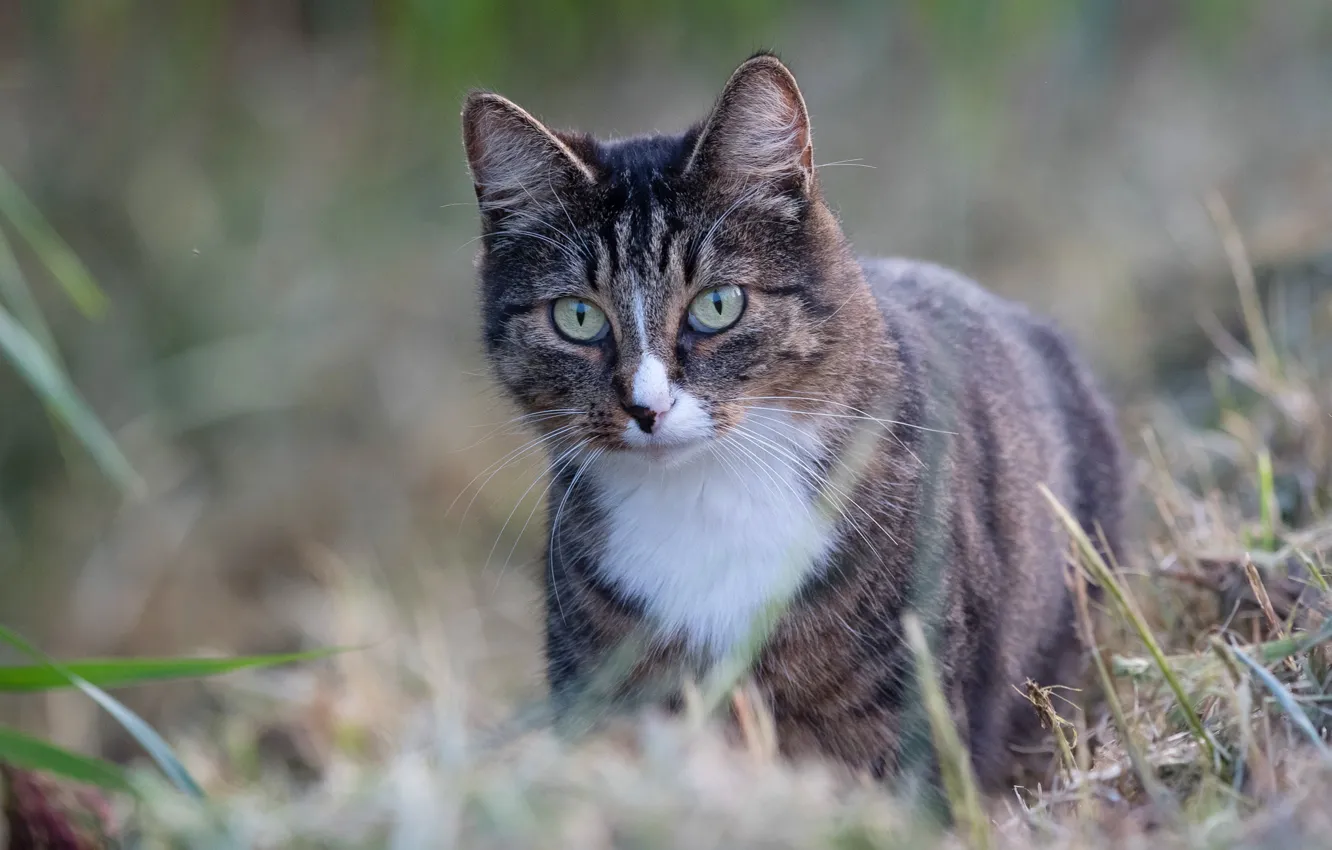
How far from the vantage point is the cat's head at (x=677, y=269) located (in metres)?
2.09

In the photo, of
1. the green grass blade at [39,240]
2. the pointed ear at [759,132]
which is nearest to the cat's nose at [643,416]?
the pointed ear at [759,132]

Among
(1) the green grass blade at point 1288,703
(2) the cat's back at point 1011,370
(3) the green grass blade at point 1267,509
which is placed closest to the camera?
(1) the green grass blade at point 1288,703

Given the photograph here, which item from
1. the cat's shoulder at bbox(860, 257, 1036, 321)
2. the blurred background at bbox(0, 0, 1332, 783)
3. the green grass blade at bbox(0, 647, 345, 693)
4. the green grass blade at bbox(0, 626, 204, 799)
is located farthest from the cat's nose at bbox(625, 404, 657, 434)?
the blurred background at bbox(0, 0, 1332, 783)

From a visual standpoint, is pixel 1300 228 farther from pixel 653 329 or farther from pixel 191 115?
pixel 191 115

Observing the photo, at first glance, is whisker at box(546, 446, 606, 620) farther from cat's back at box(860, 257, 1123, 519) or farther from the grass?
cat's back at box(860, 257, 1123, 519)

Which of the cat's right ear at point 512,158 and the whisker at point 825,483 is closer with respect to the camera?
the whisker at point 825,483

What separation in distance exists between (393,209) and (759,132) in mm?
3729

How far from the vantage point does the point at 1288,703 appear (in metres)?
1.61

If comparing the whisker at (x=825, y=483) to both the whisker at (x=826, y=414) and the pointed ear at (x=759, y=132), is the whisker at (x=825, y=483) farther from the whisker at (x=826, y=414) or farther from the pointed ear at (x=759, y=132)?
the pointed ear at (x=759, y=132)

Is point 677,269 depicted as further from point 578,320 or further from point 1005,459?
point 1005,459

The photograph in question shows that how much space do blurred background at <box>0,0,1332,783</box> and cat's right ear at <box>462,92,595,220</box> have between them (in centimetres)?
200

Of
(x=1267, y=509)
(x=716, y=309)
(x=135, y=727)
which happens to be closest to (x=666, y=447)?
(x=716, y=309)

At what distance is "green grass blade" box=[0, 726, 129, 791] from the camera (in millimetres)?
1677

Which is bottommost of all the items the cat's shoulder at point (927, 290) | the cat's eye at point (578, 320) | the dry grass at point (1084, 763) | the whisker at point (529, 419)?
the dry grass at point (1084, 763)
